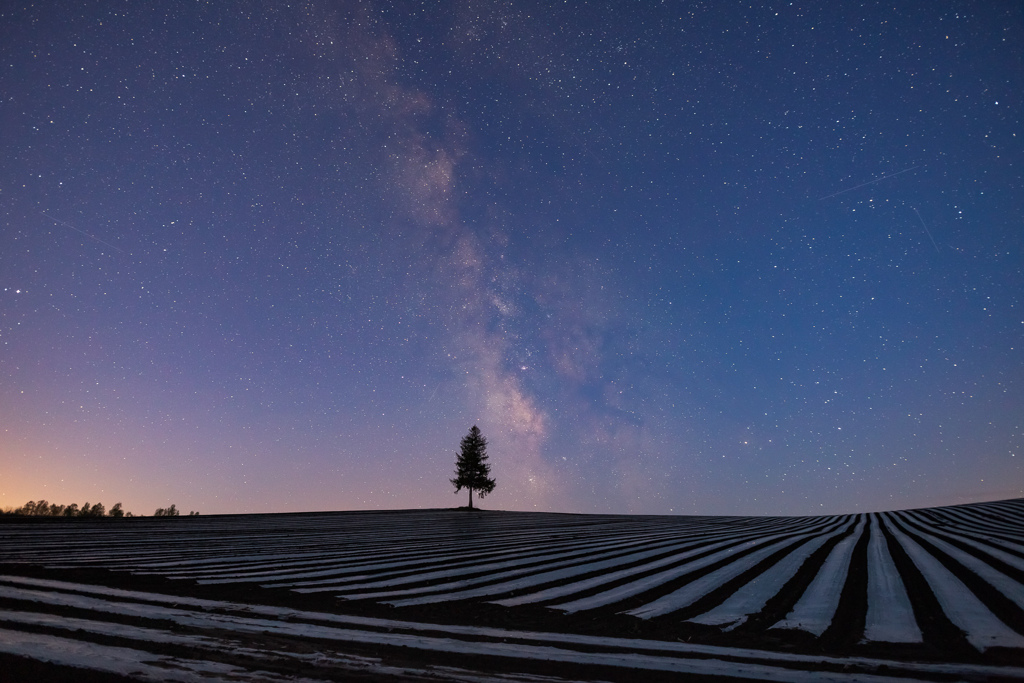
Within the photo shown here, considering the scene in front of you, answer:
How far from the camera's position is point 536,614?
13.9ft

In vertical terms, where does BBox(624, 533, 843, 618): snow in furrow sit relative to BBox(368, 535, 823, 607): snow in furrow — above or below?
above

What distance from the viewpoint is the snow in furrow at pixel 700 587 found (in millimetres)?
4207

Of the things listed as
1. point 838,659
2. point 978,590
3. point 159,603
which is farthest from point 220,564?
point 978,590

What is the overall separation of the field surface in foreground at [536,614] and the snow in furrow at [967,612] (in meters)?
0.02

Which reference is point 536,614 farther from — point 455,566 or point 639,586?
point 455,566

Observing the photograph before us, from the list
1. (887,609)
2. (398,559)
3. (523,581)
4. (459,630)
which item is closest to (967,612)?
(887,609)

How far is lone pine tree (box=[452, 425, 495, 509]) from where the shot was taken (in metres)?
36.9

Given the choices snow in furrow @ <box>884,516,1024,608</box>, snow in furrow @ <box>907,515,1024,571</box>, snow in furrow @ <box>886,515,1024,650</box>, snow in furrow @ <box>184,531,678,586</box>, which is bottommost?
snow in furrow @ <box>184,531,678,586</box>

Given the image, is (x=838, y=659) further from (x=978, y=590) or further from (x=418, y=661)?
(x=978, y=590)

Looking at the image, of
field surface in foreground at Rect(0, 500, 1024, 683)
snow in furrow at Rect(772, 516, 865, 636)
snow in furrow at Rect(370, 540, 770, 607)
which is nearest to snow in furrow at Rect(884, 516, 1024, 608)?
field surface in foreground at Rect(0, 500, 1024, 683)

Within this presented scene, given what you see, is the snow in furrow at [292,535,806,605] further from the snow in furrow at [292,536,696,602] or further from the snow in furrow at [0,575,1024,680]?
the snow in furrow at [0,575,1024,680]

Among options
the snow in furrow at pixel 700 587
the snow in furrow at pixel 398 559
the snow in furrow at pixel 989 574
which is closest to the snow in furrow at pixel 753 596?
the snow in furrow at pixel 700 587

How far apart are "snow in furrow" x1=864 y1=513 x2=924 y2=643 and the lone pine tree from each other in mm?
32113

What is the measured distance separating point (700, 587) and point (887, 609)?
1.50 metres
